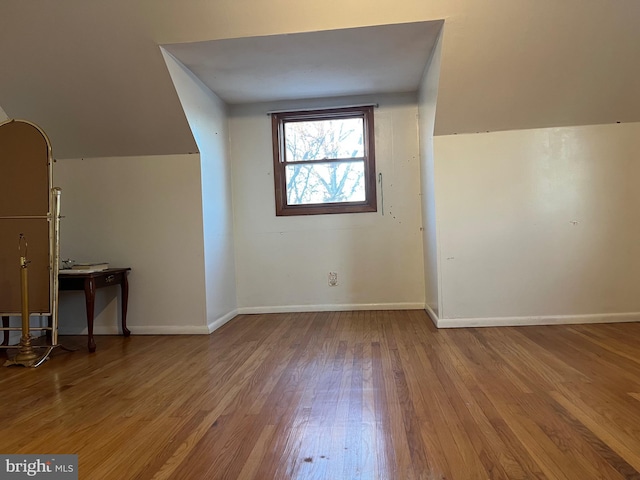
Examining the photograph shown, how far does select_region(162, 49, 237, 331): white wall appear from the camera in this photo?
328 centimetres

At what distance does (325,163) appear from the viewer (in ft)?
13.5

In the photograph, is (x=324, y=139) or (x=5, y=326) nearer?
(x=5, y=326)

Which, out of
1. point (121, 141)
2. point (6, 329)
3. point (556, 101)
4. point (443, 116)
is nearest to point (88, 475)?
point (6, 329)

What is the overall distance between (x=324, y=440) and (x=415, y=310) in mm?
2590

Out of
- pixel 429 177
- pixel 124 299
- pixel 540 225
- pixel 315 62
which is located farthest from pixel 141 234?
pixel 540 225

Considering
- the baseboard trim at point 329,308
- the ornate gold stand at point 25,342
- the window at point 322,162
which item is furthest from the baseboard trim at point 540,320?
the ornate gold stand at point 25,342

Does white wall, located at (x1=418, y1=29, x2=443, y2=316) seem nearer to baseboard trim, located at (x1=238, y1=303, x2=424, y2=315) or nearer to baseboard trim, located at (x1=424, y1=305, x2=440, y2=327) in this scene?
baseboard trim, located at (x1=424, y1=305, x2=440, y2=327)

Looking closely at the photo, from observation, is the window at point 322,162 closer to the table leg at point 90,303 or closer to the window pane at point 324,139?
the window pane at point 324,139

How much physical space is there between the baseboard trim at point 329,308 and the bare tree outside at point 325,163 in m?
0.99

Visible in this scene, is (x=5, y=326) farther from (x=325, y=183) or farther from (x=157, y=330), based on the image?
(x=325, y=183)

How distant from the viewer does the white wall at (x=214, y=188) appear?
328 centimetres

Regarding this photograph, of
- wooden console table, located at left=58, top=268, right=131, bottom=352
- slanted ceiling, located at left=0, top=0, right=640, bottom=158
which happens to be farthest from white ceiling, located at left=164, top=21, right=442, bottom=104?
wooden console table, located at left=58, top=268, right=131, bottom=352

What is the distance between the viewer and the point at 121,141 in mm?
3373

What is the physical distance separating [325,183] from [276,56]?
4.56 ft
